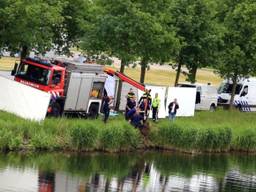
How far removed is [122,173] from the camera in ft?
92.8

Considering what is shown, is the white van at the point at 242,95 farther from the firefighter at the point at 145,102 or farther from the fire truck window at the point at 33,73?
the fire truck window at the point at 33,73

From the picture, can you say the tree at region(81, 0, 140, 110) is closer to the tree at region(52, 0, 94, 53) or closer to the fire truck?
the tree at region(52, 0, 94, 53)

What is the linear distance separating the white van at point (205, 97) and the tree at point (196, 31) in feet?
11.5

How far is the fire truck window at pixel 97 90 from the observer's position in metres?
37.6

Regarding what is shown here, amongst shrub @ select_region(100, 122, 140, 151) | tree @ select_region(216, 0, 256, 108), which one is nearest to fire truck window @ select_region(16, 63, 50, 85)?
shrub @ select_region(100, 122, 140, 151)

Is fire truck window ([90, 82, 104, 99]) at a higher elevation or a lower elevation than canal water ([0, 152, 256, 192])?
higher

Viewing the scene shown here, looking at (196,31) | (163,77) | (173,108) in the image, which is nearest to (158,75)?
(163,77)

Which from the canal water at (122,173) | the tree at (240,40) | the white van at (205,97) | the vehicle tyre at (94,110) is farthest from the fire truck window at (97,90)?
the tree at (240,40)

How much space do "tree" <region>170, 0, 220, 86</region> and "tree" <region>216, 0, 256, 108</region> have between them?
262 centimetres

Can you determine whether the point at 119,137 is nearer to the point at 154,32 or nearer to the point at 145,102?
the point at 145,102

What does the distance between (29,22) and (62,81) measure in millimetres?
3330

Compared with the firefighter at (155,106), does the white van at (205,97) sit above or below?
above

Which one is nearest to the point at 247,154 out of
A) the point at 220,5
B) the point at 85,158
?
the point at 85,158

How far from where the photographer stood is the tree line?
3509 cm
